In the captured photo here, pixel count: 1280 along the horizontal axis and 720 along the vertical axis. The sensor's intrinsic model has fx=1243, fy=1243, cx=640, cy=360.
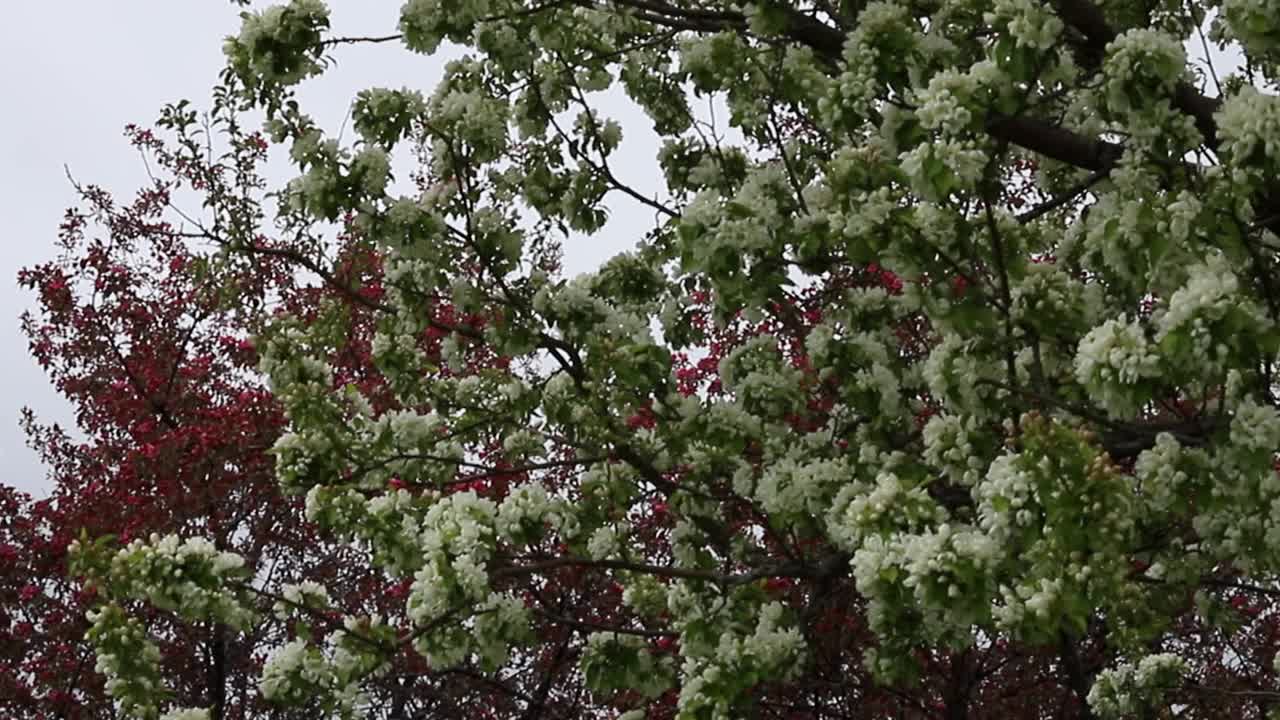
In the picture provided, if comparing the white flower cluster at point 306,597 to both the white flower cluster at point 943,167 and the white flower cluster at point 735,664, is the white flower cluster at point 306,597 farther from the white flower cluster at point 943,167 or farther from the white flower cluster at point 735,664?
the white flower cluster at point 943,167

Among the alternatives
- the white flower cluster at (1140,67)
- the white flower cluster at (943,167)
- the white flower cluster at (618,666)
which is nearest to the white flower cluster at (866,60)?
the white flower cluster at (943,167)

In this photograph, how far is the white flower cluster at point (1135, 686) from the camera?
633 centimetres

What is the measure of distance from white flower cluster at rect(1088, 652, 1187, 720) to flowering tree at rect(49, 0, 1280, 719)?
2 cm

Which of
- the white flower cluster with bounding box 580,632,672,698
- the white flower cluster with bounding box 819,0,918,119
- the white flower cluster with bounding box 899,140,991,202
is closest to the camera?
the white flower cluster with bounding box 899,140,991,202

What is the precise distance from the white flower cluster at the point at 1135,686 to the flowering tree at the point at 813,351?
0.02m

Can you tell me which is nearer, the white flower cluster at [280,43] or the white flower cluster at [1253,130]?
the white flower cluster at [1253,130]

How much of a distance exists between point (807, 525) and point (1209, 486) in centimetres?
164

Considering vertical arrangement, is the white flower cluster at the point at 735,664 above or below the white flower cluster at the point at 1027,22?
below

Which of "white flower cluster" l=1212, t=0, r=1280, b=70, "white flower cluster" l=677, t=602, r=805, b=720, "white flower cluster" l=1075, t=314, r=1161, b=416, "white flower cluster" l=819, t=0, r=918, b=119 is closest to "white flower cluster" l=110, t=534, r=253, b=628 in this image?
"white flower cluster" l=677, t=602, r=805, b=720

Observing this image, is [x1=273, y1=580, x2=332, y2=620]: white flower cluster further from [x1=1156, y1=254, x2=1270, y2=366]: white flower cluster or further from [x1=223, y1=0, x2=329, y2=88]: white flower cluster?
[x1=1156, y1=254, x2=1270, y2=366]: white flower cluster

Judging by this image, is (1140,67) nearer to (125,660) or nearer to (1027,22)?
(1027,22)

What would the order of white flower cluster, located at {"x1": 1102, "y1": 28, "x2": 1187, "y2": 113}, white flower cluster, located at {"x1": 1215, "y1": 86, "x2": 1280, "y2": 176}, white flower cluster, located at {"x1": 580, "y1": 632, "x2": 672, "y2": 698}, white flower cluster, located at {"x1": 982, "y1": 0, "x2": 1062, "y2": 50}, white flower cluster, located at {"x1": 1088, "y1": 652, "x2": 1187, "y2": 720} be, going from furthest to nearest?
white flower cluster, located at {"x1": 1088, "y1": 652, "x2": 1187, "y2": 720}
white flower cluster, located at {"x1": 580, "y1": 632, "x2": 672, "y2": 698}
white flower cluster, located at {"x1": 982, "y1": 0, "x2": 1062, "y2": 50}
white flower cluster, located at {"x1": 1102, "y1": 28, "x2": 1187, "y2": 113}
white flower cluster, located at {"x1": 1215, "y1": 86, "x2": 1280, "y2": 176}

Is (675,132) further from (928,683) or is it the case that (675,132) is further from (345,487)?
(928,683)

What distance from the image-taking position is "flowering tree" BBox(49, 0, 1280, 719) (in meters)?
3.44
